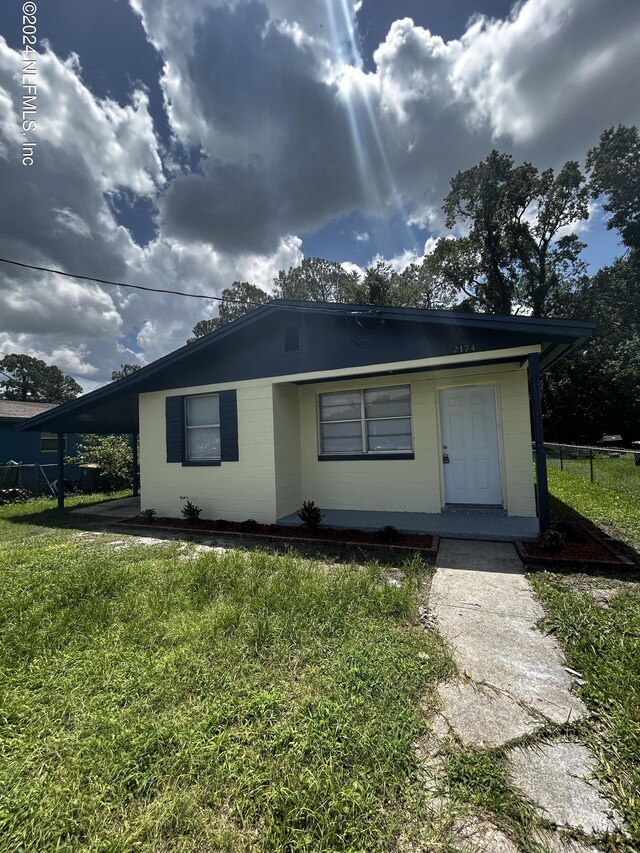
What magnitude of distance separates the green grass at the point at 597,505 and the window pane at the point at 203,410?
7.00 m

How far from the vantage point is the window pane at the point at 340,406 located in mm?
7383

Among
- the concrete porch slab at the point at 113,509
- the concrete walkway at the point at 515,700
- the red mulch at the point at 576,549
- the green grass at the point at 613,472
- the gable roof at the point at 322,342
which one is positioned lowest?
the concrete walkway at the point at 515,700

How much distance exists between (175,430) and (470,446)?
610cm

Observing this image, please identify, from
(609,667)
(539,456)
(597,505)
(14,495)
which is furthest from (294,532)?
(14,495)

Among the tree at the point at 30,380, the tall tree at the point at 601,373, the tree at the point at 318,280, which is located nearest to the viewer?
the tall tree at the point at 601,373

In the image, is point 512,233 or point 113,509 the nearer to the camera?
point 113,509

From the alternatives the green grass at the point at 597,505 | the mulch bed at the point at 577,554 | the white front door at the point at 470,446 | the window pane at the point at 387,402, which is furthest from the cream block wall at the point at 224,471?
the green grass at the point at 597,505

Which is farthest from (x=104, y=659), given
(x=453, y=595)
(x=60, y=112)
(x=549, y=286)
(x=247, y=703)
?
(x=549, y=286)

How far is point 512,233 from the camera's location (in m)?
22.1

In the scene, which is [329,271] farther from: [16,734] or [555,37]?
[16,734]

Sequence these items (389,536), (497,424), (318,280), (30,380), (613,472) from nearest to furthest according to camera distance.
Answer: (389,536) → (497,424) → (613,472) → (318,280) → (30,380)

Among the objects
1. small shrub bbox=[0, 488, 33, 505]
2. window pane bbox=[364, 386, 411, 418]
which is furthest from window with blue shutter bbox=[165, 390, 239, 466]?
small shrub bbox=[0, 488, 33, 505]

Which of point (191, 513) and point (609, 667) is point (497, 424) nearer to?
point (609, 667)

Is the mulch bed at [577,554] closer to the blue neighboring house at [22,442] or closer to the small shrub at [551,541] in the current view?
the small shrub at [551,541]
